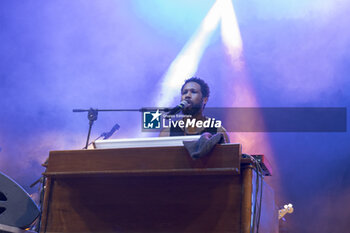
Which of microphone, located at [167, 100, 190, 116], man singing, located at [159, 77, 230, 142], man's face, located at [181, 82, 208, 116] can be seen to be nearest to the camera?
microphone, located at [167, 100, 190, 116]

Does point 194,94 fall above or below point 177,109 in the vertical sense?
above

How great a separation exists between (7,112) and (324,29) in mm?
4479

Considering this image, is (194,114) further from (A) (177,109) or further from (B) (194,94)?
(A) (177,109)

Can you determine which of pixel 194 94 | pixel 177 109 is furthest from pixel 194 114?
pixel 177 109

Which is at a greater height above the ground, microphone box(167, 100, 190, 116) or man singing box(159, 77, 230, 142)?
man singing box(159, 77, 230, 142)

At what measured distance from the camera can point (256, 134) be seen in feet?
17.3

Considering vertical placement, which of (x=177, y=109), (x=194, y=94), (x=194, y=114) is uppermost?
(x=194, y=94)

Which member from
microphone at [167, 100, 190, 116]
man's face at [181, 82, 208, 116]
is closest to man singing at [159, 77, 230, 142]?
man's face at [181, 82, 208, 116]

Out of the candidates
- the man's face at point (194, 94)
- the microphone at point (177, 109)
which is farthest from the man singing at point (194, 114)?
the microphone at point (177, 109)

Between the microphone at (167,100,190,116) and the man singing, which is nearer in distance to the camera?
the microphone at (167,100,190,116)

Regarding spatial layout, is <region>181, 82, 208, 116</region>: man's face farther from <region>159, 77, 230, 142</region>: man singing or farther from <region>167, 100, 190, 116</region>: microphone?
<region>167, 100, 190, 116</region>: microphone

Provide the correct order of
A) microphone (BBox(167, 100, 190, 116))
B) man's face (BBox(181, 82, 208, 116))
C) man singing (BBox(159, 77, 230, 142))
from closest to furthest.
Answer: microphone (BBox(167, 100, 190, 116)), man singing (BBox(159, 77, 230, 142)), man's face (BBox(181, 82, 208, 116))

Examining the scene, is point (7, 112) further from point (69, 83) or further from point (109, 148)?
point (109, 148)

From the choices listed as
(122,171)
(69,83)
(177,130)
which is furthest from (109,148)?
(69,83)
